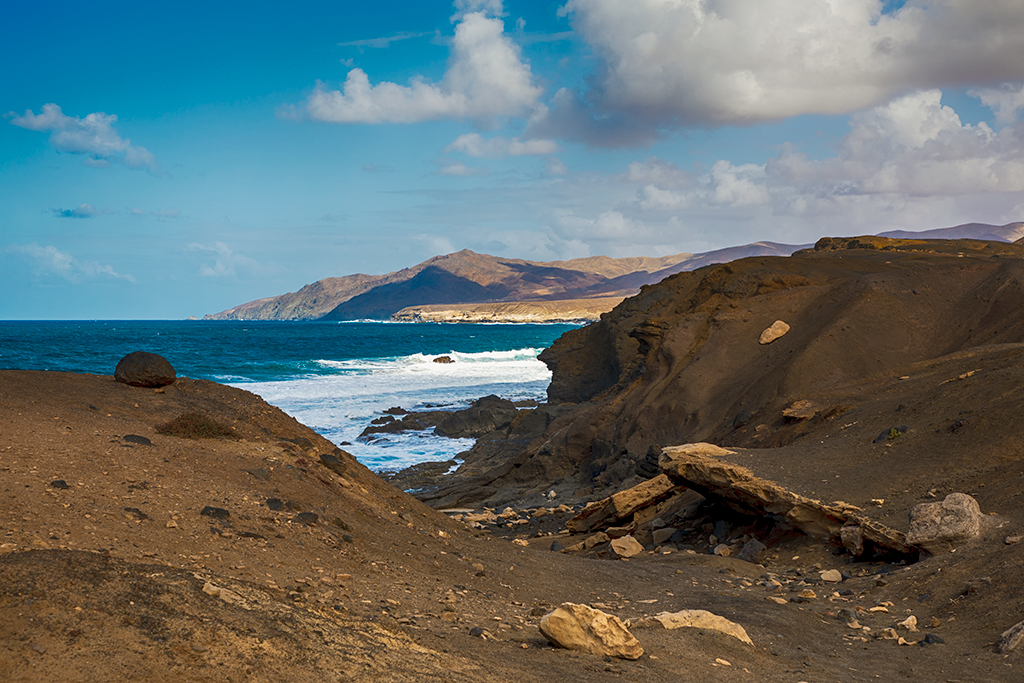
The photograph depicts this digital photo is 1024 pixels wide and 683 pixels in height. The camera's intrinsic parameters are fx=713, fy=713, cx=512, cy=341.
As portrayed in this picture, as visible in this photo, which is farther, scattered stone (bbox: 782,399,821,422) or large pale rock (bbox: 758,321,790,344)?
large pale rock (bbox: 758,321,790,344)

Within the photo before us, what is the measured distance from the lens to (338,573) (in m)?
6.14

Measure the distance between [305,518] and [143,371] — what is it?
4.98 metres

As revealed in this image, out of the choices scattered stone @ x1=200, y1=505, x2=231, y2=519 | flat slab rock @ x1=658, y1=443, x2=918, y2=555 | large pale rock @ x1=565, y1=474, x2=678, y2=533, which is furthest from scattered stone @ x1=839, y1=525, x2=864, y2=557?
scattered stone @ x1=200, y1=505, x2=231, y2=519

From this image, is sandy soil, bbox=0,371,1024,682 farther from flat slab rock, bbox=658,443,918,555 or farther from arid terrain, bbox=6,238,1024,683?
flat slab rock, bbox=658,443,918,555

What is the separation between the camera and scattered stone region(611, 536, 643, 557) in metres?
10.6

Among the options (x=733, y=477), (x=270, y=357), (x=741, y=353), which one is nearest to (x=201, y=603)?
(x=733, y=477)

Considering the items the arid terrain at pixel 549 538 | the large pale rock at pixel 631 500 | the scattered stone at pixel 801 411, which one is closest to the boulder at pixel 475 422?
the arid terrain at pixel 549 538

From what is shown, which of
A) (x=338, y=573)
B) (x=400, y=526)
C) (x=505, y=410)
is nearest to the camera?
(x=338, y=573)

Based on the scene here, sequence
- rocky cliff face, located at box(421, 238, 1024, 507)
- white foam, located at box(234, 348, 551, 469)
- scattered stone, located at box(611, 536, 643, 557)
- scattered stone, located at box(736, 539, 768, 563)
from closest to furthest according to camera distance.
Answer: scattered stone, located at box(736, 539, 768, 563) < scattered stone, located at box(611, 536, 643, 557) < rocky cliff face, located at box(421, 238, 1024, 507) < white foam, located at box(234, 348, 551, 469)

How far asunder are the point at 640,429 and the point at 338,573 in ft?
37.7

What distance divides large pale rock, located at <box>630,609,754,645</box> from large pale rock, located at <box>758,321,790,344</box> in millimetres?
12883

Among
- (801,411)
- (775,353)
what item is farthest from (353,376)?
(801,411)

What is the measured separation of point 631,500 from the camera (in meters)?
11.9

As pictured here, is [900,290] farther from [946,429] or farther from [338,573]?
[338,573]
